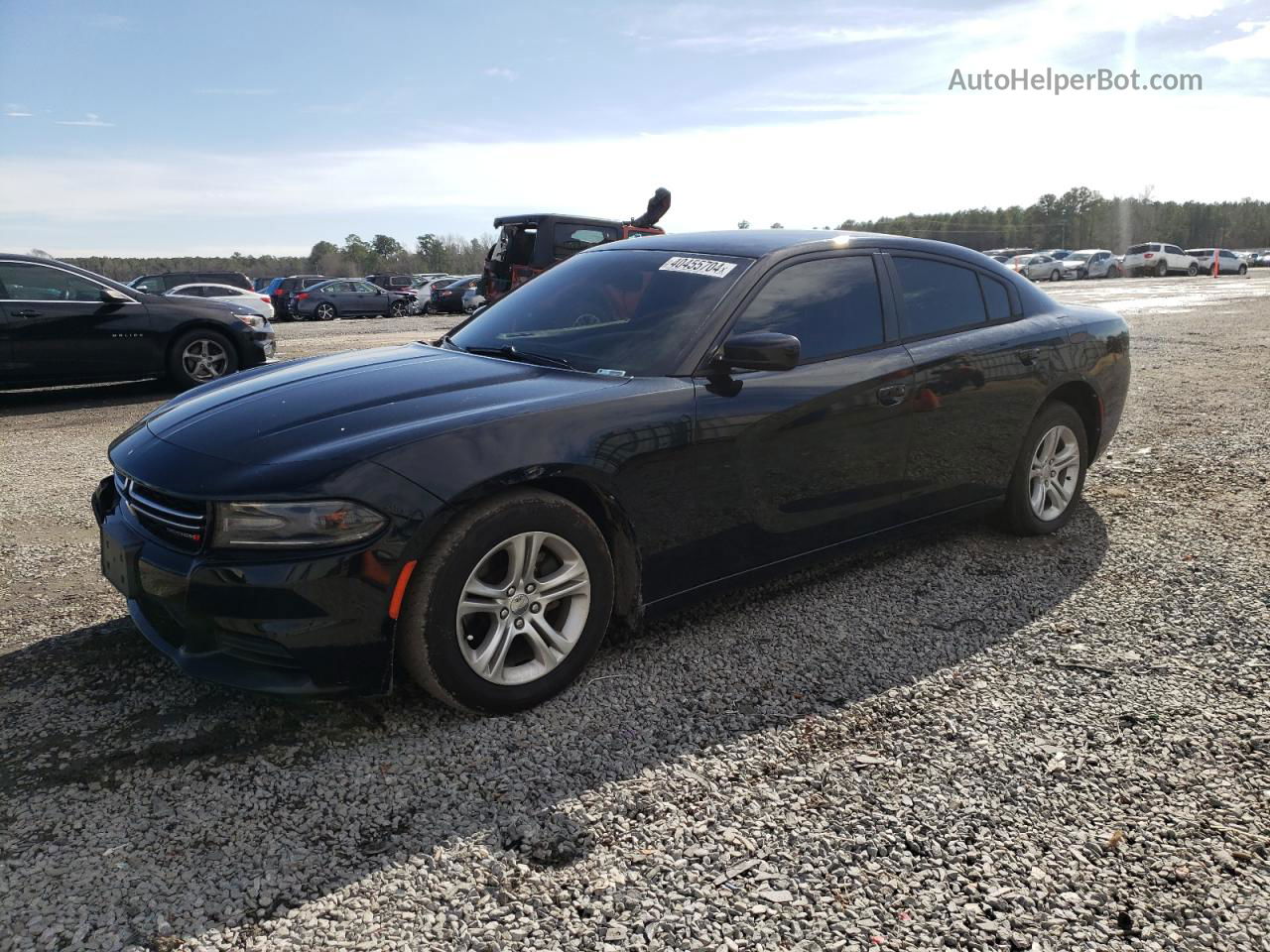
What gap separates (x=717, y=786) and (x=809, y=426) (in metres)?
1.49

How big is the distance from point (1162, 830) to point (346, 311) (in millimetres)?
32177

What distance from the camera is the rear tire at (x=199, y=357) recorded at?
9.91 m

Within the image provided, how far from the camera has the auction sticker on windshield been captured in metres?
3.65

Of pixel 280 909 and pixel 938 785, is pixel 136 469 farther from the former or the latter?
pixel 938 785

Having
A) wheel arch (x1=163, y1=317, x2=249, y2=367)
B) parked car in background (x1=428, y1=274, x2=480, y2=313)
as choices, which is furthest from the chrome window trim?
parked car in background (x1=428, y1=274, x2=480, y2=313)

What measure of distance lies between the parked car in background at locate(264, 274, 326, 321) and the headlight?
30515 millimetres

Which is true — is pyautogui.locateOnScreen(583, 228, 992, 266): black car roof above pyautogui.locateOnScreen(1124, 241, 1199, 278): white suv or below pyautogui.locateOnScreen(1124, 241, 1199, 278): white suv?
below

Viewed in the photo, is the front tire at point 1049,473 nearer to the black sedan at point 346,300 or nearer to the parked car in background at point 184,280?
the parked car in background at point 184,280

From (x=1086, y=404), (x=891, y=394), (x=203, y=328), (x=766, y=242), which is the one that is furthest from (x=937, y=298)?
(x=203, y=328)

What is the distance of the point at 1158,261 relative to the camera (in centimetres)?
4756

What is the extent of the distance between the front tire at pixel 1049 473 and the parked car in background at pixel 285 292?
97.8 feet

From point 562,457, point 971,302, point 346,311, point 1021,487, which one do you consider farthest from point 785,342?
point 346,311

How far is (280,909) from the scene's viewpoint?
2119mm

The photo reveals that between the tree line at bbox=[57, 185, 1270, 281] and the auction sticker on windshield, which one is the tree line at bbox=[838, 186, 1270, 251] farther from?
the auction sticker on windshield
